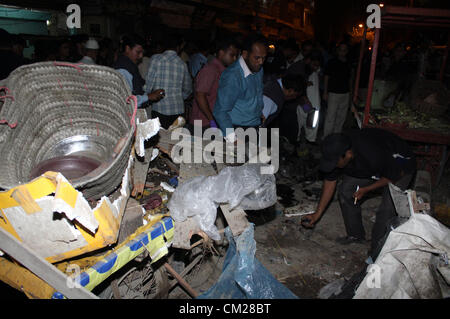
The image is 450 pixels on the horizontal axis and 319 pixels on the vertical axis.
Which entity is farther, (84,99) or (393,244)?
(84,99)

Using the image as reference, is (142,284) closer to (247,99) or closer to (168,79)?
(247,99)

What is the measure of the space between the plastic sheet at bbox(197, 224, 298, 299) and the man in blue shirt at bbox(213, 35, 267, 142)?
1261 millimetres

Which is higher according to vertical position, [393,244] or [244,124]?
[244,124]

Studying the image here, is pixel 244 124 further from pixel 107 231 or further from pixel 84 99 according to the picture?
pixel 107 231

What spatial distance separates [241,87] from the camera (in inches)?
125

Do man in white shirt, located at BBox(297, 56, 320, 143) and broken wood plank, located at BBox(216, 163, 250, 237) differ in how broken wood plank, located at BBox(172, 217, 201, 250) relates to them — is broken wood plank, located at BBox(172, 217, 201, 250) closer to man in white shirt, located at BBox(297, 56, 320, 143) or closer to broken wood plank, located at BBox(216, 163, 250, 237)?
broken wood plank, located at BBox(216, 163, 250, 237)

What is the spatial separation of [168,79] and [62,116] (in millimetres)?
2376

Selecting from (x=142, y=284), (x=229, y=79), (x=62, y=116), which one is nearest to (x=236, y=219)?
(x=142, y=284)

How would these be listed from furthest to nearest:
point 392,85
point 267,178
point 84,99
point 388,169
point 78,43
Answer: point 392,85, point 78,43, point 388,169, point 84,99, point 267,178

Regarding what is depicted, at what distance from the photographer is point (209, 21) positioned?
510 inches

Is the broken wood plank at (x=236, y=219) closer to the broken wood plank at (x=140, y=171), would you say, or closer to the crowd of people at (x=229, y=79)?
the broken wood plank at (x=140, y=171)

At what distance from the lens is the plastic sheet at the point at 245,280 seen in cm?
196
